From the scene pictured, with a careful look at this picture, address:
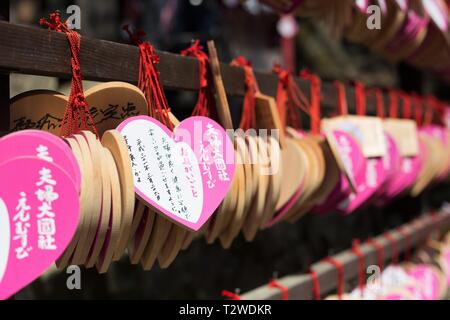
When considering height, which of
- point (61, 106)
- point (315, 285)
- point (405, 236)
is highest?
point (61, 106)

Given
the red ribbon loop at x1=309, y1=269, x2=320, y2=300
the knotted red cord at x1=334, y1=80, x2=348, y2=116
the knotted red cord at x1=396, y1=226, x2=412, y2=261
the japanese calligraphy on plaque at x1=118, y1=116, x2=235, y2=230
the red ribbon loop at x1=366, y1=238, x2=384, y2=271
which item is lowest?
the red ribbon loop at x1=309, y1=269, x2=320, y2=300

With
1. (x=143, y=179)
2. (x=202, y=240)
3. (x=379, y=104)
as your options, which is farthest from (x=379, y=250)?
(x=143, y=179)

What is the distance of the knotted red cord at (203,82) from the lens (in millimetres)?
1171

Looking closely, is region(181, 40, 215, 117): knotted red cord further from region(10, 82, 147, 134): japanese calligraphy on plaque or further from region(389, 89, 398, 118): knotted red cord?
region(389, 89, 398, 118): knotted red cord

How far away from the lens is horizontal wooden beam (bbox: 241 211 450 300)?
1485 mm

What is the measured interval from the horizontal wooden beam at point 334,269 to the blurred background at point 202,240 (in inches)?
2.2

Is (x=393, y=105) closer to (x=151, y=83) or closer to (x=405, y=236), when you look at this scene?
(x=405, y=236)

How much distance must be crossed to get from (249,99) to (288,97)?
0.24 m

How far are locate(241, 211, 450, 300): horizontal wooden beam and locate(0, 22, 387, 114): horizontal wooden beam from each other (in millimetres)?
487

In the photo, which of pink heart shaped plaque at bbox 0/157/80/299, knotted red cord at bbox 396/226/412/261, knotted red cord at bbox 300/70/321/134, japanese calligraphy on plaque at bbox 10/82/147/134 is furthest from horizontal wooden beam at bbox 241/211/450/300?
pink heart shaped plaque at bbox 0/157/80/299

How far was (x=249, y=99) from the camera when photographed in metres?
1.29

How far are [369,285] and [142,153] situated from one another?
1119mm

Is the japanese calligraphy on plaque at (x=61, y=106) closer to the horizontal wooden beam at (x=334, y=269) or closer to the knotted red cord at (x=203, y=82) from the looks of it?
the knotted red cord at (x=203, y=82)

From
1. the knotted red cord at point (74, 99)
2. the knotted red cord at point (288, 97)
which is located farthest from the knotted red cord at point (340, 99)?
the knotted red cord at point (74, 99)
